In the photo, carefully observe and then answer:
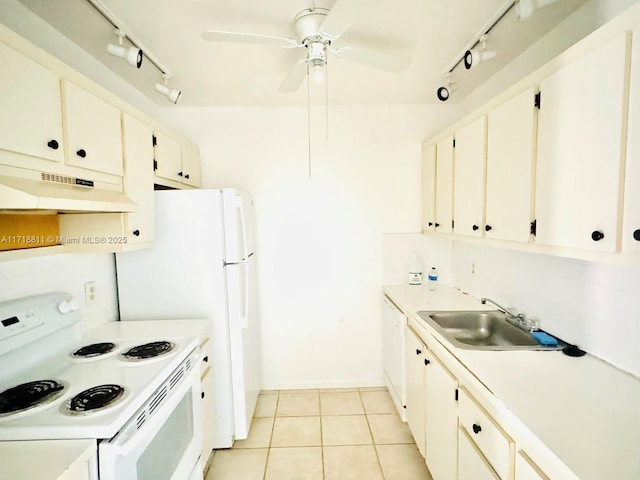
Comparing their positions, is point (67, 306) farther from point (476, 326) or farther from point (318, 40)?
point (476, 326)

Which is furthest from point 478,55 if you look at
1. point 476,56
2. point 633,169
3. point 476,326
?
point 476,326

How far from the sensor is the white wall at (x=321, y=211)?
9.50ft

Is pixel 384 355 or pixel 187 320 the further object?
pixel 384 355

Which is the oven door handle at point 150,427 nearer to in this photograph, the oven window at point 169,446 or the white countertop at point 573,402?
the oven window at point 169,446

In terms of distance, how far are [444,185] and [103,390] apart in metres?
2.32

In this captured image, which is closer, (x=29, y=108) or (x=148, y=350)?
(x=29, y=108)

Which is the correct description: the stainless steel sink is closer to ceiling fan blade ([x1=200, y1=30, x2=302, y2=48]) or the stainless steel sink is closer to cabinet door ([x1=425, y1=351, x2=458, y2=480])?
cabinet door ([x1=425, y1=351, x2=458, y2=480])

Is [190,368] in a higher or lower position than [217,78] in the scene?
lower

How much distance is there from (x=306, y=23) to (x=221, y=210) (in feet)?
3.81

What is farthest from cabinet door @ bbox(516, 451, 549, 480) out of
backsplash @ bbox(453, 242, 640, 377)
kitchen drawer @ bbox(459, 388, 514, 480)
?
backsplash @ bbox(453, 242, 640, 377)

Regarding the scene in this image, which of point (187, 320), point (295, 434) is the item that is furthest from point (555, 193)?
point (295, 434)

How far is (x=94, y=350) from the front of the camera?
1.62 meters

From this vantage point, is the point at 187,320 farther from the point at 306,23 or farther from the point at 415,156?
the point at 415,156

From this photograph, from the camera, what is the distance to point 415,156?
2.94 meters
